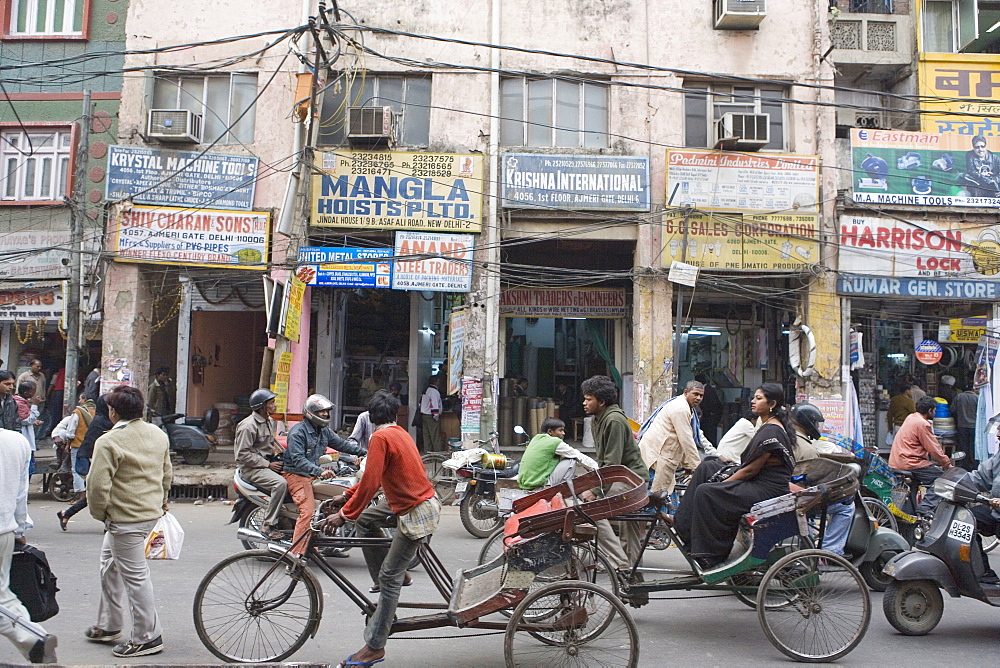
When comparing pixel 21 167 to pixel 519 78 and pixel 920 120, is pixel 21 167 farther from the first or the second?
pixel 920 120

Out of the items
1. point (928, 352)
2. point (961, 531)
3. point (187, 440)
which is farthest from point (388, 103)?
point (961, 531)

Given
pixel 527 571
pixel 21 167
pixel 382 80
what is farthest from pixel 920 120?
pixel 21 167

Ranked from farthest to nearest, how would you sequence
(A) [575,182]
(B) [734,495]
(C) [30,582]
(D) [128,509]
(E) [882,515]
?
(A) [575,182], (E) [882,515], (B) [734,495], (D) [128,509], (C) [30,582]

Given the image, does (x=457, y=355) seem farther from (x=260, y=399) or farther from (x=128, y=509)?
(x=128, y=509)

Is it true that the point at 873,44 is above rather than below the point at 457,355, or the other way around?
above

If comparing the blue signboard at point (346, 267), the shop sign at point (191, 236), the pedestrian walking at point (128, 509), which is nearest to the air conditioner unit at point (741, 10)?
the blue signboard at point (346, 267)

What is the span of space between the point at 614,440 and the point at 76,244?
11642mm

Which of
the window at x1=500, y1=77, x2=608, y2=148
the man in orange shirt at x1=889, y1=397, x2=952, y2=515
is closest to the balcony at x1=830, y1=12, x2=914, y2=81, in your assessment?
the window at x1=500, y1=77, x2=608, y2=148

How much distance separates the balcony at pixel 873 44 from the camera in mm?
15508

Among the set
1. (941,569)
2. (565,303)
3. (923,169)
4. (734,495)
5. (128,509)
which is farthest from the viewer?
(565,303)

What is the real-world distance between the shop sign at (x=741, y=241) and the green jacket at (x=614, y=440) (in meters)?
8.02

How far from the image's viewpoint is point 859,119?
16.5m

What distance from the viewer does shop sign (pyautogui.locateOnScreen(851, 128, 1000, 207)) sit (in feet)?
46.1

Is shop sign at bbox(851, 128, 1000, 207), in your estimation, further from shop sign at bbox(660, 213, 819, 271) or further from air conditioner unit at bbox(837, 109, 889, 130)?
air conditioner unit at bbox(837, 109, 889, 130)
